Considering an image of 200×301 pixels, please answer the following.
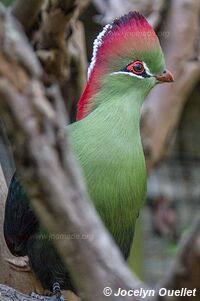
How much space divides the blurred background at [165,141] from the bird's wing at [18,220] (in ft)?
0.92

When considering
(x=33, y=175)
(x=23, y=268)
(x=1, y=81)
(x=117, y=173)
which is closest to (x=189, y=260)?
(x=33, y=175)

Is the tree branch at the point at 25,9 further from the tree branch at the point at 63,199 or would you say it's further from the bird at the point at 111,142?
the tree branch at the point at 63,199

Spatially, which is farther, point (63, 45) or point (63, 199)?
point (63, 45)

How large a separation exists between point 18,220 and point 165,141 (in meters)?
0.64

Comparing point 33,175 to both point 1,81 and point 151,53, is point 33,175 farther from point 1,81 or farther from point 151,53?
point 151,53

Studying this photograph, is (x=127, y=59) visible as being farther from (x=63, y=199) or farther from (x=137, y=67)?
(x=63, y=199)

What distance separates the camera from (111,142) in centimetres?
138

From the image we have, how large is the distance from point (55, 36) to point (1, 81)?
0.91 metres

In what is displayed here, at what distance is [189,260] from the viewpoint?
2.08 feet

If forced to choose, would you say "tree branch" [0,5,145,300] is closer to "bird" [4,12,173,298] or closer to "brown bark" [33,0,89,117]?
"bird" [4,12,173,298]

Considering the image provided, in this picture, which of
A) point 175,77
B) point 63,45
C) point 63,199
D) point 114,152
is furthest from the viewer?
point 175,77

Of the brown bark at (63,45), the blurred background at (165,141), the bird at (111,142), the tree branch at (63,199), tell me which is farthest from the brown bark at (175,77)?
the tree branch at (63,199)

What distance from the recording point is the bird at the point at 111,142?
138cm

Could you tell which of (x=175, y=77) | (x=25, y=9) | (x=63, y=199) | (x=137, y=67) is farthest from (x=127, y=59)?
(x=63, y=199)
